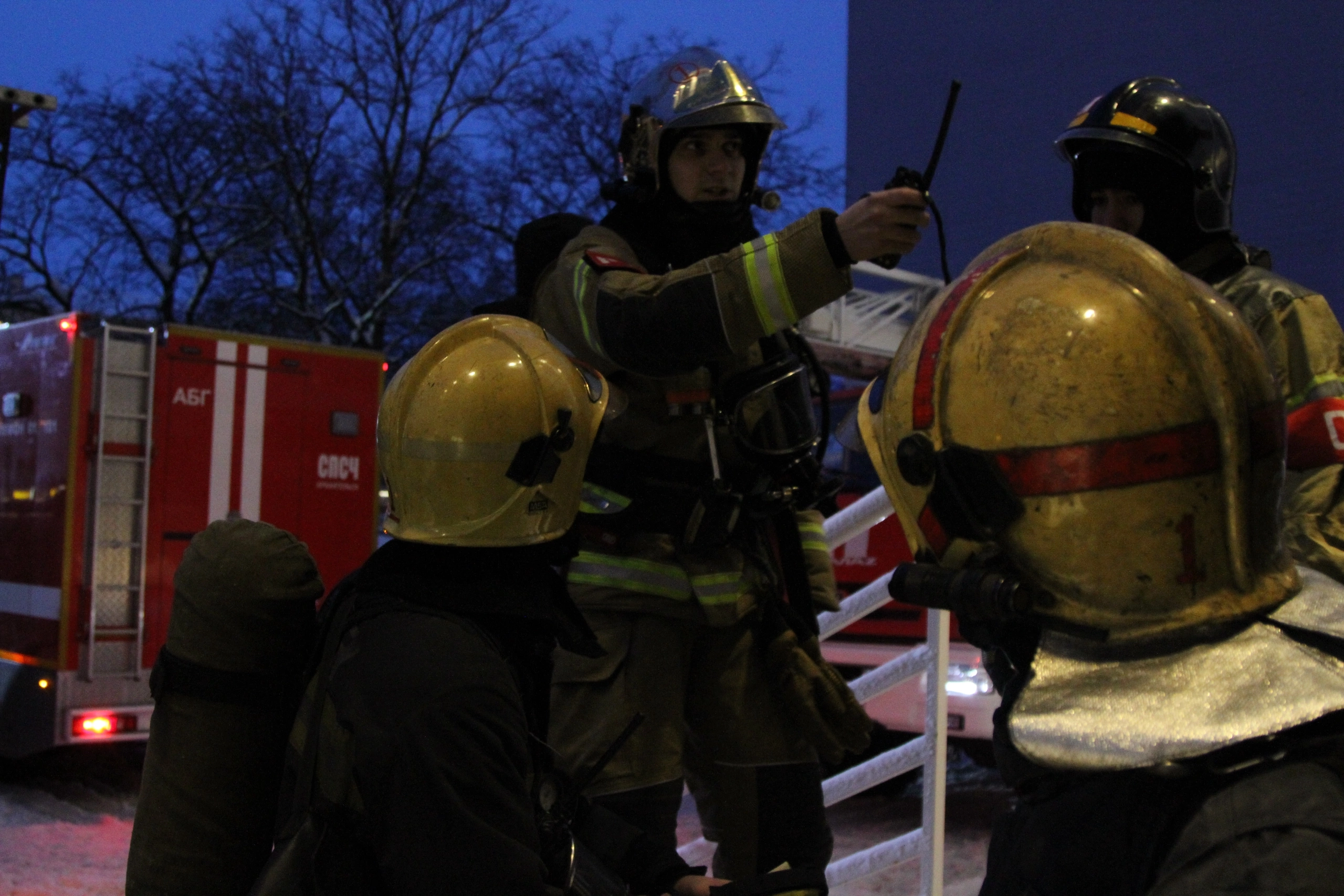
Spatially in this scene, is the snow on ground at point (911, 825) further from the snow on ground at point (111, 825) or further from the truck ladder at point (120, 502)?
the truck ladder at point (120, 502)

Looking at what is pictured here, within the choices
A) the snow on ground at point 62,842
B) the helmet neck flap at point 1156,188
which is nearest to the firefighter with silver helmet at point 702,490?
the helmet neck flap at point 1156,188

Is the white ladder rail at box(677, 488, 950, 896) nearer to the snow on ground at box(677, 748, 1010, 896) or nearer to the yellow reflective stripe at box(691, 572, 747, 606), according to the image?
the yellow reflective stripe at box(691, 572, 747, 606)

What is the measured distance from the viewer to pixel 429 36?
68.7 feet

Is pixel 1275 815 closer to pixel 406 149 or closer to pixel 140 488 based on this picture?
pixel 140 488

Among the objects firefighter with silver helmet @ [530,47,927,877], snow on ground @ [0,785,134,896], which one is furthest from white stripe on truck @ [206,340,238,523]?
firefighter with silver helmet @ [530,47,927,877]

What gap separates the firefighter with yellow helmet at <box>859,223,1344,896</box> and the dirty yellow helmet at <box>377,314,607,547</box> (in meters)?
0.88

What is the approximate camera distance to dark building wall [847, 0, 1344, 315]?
12.3 m

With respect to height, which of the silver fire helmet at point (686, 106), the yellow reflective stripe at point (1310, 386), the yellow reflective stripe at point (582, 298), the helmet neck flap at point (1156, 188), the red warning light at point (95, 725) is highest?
the silver fire helmet at point (686, 106)

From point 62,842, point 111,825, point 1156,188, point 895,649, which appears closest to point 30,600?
point 111,825

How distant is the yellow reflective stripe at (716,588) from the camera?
2.80 metres

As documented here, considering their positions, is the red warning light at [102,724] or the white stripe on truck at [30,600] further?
the white stripe on truck at [30,600]

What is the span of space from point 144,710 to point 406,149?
49.2 feet

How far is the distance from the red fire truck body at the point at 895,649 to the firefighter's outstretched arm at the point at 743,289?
3513 millimetres

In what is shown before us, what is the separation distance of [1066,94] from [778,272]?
45.3 ft
